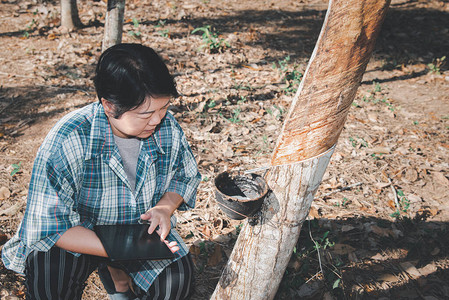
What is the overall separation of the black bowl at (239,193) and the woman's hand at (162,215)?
0.42 m

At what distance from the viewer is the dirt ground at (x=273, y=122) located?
300cm

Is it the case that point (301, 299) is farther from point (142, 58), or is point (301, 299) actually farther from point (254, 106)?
point (254, 106)

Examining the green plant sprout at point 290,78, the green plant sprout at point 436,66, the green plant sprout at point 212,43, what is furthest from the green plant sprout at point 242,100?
the green plant sprout at point 436,66

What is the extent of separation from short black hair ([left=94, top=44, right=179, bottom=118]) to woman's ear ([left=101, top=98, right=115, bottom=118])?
0.09ft

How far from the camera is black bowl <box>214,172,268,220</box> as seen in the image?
70.3 inches

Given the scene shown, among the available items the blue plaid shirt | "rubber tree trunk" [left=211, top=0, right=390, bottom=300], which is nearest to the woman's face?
the blue plaid shirt

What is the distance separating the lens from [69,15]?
22.7 ft

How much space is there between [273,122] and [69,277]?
3553mm

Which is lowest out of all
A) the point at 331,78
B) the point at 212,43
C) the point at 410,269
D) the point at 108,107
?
Answer: the point at 410,269

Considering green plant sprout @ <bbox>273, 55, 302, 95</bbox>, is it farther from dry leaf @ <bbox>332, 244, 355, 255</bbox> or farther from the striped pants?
the striped pants

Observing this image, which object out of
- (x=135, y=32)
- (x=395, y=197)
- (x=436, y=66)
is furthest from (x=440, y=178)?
(x=135, y=32)

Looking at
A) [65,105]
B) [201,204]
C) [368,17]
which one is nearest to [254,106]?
[201,204]

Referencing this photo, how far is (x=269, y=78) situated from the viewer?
612cm

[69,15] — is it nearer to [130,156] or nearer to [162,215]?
[130,156]
